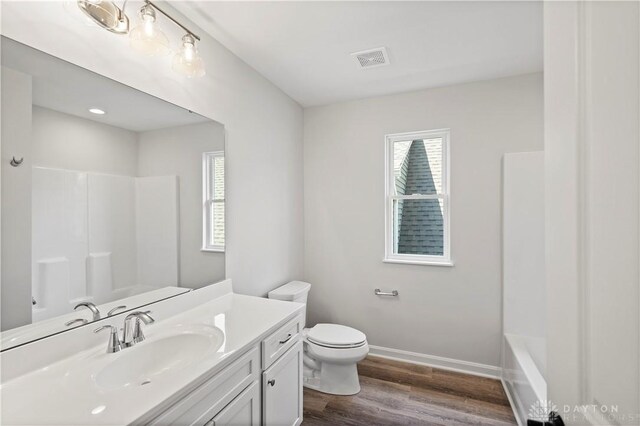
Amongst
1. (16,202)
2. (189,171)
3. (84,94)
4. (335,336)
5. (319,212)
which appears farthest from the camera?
(319,212)

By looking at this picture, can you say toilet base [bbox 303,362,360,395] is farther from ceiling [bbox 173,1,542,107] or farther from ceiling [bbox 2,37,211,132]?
ceiling [bbox 173,1,542,107]

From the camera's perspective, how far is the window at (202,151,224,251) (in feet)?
5.99

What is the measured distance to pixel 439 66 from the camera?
2.24 m

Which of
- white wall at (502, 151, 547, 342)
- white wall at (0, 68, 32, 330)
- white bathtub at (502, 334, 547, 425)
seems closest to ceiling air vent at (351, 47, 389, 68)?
white wall at (502, 151, 547, 342)

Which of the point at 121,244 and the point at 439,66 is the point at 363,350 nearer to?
the point at 121,244

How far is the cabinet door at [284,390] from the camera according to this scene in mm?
1436

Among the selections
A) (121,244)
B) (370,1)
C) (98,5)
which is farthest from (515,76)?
(121,244)

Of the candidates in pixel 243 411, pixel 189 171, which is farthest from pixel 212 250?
pixel 243 411

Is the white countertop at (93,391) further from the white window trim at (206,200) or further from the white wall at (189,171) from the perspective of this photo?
the white window trim at (206,200)

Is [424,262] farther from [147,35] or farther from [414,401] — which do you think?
[147,35]

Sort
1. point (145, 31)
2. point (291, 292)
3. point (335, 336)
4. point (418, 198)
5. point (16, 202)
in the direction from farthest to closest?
point (418, 198)
point (291, 292)
point (335, 336)
point (145, 31)
point (16, 202)

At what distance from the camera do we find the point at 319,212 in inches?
119

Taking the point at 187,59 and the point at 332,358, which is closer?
the point at 187,59

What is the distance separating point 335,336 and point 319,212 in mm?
1224
